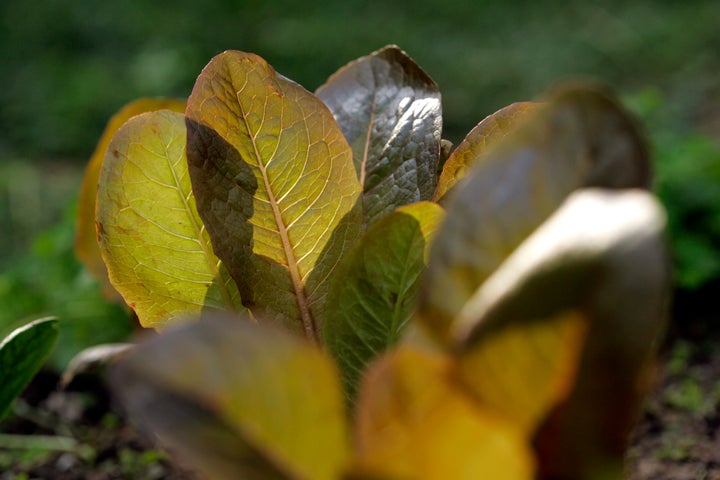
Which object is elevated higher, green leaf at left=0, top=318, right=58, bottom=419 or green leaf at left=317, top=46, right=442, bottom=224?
green leaf at left=317, top=46, right=442, bottom=224

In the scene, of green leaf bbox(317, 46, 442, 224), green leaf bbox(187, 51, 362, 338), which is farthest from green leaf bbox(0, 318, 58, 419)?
green leaf bbox(317, 46, 442, 224)

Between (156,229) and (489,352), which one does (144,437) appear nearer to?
(156,229)

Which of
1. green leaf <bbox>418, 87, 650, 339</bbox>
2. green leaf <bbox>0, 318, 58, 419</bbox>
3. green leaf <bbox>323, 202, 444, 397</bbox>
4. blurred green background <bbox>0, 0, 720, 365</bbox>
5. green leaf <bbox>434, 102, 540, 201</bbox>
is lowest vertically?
blurred green background <bbox>0, 0, 720, 365</bbox>

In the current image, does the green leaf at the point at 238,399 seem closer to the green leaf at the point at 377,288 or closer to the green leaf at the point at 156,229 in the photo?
the green leaf at the point at 377,288

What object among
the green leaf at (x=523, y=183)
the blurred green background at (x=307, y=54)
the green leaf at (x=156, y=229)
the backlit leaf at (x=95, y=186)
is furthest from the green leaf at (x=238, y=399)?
the blurred green background at (x=307, y=54)

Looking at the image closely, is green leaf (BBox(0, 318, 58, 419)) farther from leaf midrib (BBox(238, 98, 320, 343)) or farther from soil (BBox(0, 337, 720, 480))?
soil (BBox(0, 337, 720, 480))

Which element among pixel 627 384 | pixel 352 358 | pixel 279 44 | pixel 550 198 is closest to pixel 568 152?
pixel 550 198

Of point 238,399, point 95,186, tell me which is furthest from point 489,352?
point 95,186
